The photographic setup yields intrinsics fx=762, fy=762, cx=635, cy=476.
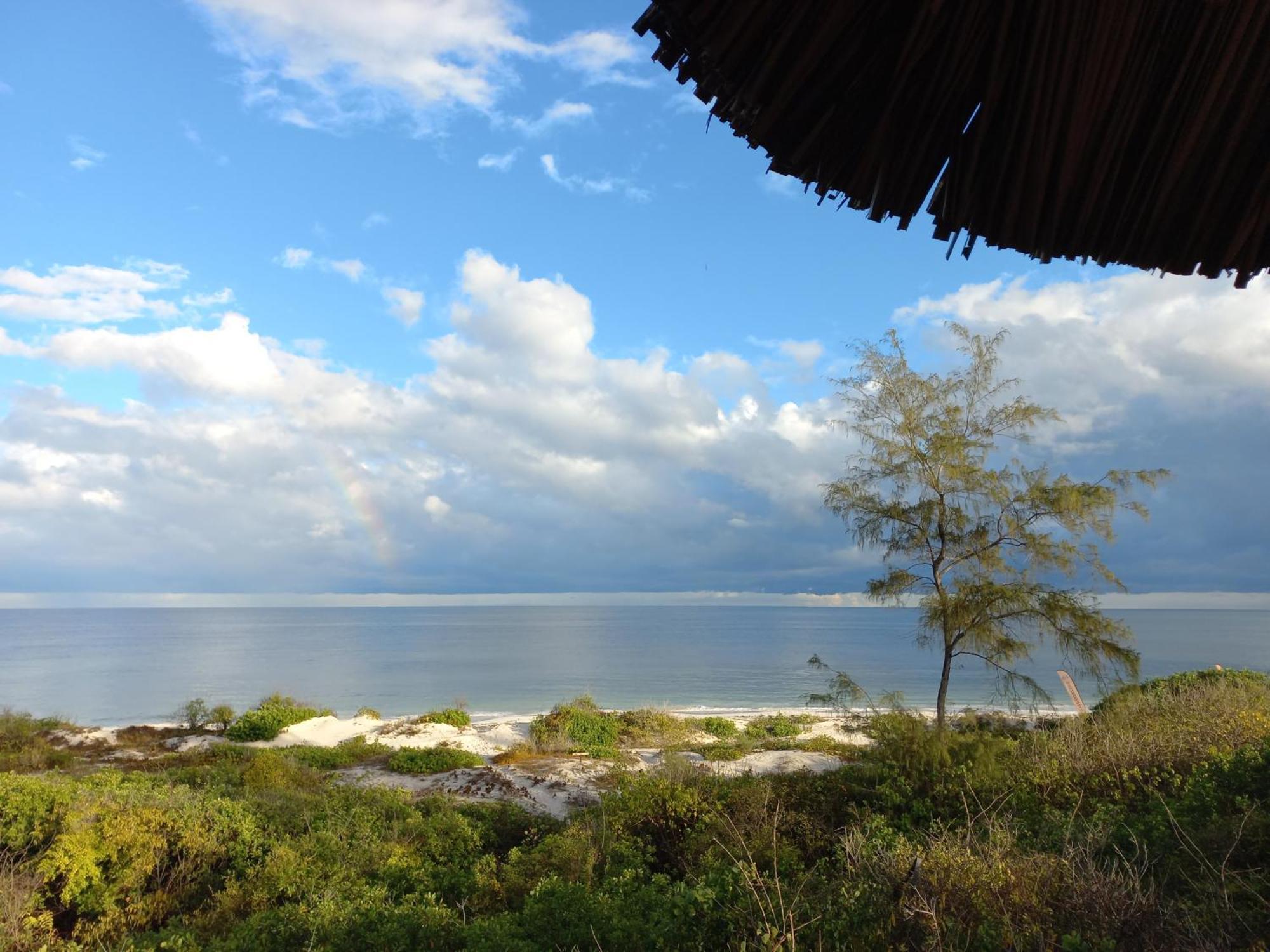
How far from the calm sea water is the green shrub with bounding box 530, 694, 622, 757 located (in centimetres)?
1104

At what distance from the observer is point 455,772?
566 inches

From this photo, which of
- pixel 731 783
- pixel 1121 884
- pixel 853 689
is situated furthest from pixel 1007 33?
pixel 853 689

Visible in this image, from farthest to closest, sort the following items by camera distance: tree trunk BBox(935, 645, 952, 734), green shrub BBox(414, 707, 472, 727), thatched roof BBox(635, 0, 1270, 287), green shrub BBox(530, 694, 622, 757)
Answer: green shrub BBox(414, 707, 472, 727) < green shrub BBox(530, 694, 622, 757) < tree trunk BBox(935, 645, 952, 734) < thatched roof BBox(635, 0, 1270, 287)

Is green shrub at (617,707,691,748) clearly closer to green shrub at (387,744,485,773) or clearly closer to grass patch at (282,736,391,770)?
green shrub at (387,744,485,773)

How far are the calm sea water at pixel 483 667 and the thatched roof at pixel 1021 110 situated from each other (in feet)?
74.1

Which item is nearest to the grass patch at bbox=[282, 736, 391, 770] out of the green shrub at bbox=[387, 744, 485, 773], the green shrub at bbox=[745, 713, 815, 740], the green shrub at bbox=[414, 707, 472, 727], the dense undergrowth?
the green shrub at bbox=[387, 744, 485, 773]

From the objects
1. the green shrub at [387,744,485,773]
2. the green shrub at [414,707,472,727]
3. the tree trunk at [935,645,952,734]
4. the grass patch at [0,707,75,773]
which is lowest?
the green shrub at [414,707,472,727]

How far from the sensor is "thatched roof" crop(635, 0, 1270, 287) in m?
1.62

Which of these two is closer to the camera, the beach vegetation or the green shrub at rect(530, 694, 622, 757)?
the green shrub at rect(530, 694, 622, 757)

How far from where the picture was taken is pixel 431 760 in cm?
1519

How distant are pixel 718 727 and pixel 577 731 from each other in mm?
4334

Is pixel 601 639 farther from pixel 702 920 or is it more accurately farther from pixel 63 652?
pixel 702 920

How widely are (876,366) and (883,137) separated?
48.1 feet

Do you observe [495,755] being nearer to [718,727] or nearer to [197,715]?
[718,727]
